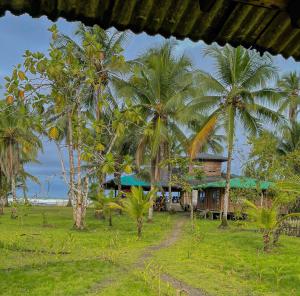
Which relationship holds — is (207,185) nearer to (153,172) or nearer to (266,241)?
(153,172)

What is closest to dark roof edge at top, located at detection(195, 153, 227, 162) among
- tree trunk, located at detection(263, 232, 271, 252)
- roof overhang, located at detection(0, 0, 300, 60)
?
tree trunk, located at detection(263, 232, 271, 252)

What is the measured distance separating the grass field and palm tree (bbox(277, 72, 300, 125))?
19292 millimetres

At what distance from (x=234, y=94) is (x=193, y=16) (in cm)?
2267

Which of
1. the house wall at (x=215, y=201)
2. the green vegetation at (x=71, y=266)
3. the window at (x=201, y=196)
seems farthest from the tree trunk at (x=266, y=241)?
the window at (x=201, y=196)

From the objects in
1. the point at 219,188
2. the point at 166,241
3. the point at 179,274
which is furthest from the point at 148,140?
the point at 179,274

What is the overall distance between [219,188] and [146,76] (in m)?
11.0

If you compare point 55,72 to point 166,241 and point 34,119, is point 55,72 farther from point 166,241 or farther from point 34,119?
point 166,241

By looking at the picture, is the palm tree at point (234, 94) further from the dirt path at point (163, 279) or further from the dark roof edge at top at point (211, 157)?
the dark roof edge at top at point (211, 157)

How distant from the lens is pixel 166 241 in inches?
707

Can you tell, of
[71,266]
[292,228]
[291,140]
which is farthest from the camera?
[291,140]

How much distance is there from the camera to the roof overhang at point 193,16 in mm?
2203

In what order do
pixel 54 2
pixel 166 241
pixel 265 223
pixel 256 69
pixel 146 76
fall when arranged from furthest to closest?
pixel 146 76, pixel 256 69, pixel 166 241, pixel 265 223, pixel 54 2

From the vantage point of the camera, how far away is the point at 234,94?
2445cm

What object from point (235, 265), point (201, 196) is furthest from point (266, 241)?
point (201, 196)
